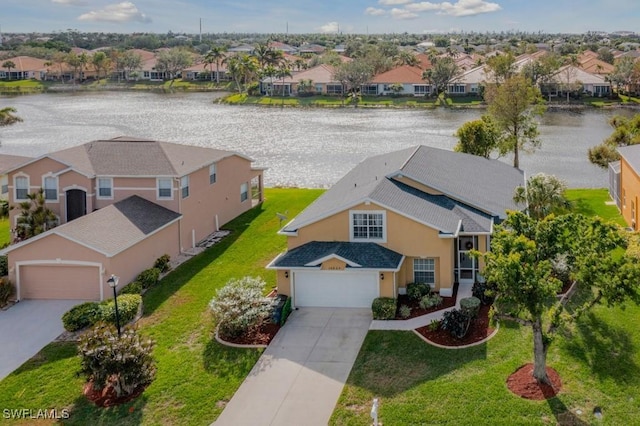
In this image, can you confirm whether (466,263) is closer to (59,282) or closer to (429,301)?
(429,301)

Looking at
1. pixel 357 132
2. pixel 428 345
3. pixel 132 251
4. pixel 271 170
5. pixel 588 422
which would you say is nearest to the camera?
pixel 588 422

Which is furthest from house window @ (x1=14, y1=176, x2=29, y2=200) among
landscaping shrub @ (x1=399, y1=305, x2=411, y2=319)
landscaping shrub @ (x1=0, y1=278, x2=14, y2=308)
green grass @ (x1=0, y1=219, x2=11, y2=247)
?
landscaping shrub @ (x1=399, y1=305, x2=411, y2=319)

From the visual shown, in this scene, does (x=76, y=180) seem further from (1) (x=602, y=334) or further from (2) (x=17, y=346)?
(1) (x=602, y=334)

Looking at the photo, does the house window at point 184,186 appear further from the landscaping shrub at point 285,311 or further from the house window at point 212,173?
the landscaping shrub at point 285,311

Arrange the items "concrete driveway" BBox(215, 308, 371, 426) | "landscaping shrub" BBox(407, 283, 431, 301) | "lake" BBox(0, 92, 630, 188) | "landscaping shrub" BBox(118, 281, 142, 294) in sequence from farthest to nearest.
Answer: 1. "lake" BBox(0, 92, 630, 188)
2. "landscaping shrub" BBox(118, 281, 142, 294)
3. "landscaping shrub" BBox(407, 283, 431, 301)
4. "concrete driveway" BBox(215, 308, 371, 426)

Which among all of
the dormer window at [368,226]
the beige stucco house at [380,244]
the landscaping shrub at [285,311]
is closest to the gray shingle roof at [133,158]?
the beige stucco house at [380,244]

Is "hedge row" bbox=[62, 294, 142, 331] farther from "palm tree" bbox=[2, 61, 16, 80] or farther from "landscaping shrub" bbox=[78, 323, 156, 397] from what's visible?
"palm tree" bbox=[2, 61, 16, 80]

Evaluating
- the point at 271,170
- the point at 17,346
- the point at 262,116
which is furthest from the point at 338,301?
the point at 262,116
